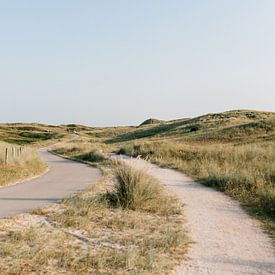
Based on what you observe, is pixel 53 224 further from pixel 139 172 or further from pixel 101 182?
pixel 101 182

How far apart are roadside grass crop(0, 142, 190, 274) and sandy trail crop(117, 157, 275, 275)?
0.28 metres

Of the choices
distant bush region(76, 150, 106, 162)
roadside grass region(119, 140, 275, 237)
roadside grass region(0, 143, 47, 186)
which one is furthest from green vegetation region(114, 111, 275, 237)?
roadside grass region(0, 143, 47, 186)

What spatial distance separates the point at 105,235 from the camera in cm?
848

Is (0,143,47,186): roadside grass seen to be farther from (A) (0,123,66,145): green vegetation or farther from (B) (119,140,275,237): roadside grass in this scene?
(A) (0,123,66,145): green vegetation

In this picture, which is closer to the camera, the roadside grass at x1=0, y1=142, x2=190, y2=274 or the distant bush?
the roadside grass at x1=0, y1=142, x2=190, y2=274

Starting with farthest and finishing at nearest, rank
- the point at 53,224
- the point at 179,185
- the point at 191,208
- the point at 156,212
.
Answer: the point at 179,185 → the point at 191,208 → the point at 156,212 → the point at 53,224

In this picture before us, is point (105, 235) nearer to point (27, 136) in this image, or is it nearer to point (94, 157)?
point (94, 157)

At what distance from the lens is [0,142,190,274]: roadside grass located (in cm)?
648

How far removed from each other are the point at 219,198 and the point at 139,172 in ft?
9.86

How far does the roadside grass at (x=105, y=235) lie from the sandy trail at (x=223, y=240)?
0.28m

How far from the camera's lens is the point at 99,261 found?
6.54 m

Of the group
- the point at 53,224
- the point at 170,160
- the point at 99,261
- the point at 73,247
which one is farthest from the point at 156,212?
the point at 170,160

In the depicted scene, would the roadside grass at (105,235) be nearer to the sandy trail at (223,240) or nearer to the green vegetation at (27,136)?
the sandy trail at (223,240)

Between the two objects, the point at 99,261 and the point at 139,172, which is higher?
the point at 139,172
